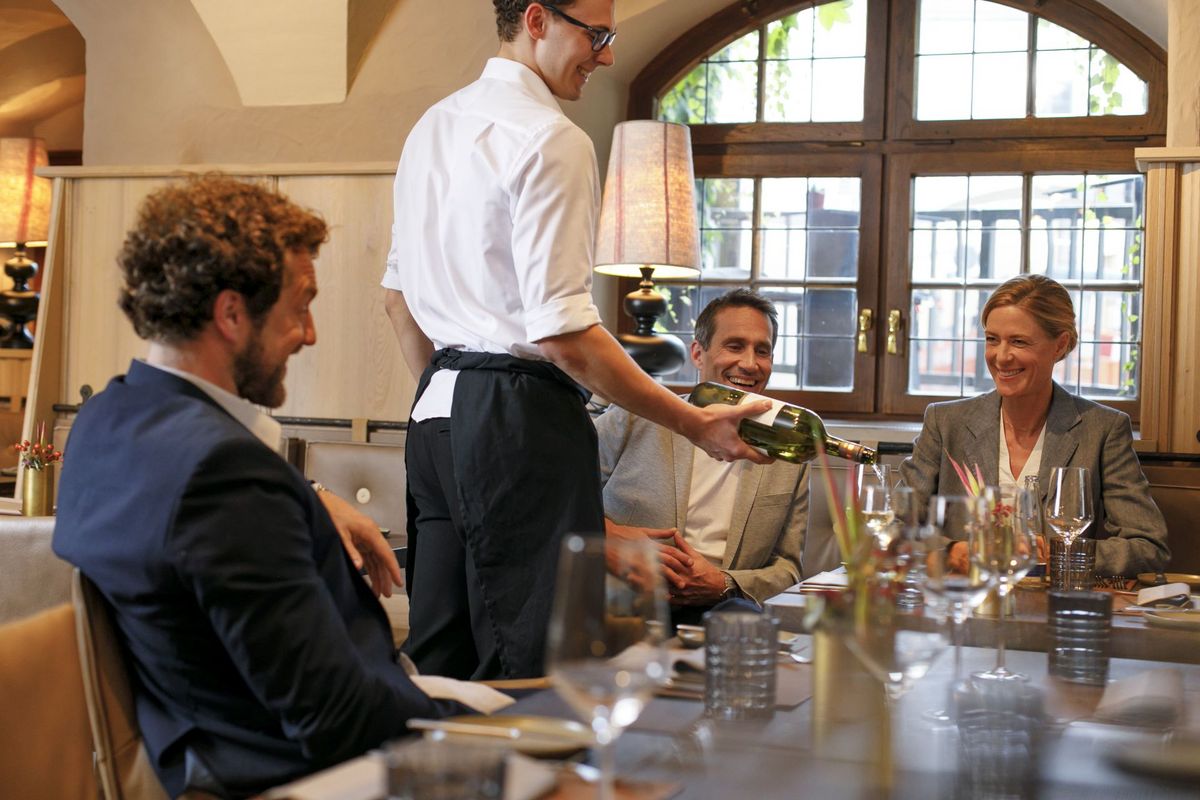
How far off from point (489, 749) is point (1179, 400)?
133 inches

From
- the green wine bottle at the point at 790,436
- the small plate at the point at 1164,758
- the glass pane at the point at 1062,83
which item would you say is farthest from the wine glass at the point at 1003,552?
the glass pane at the point at 1062,83

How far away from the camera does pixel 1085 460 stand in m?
2.90

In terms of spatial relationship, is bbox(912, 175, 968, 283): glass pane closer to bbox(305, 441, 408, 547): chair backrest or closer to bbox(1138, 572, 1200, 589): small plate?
bbox(305, 441, 408, 547): chair backrest

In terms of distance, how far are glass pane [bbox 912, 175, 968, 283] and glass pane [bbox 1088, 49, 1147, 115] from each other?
1.65ft

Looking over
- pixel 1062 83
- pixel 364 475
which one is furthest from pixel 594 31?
pixel 1062 83

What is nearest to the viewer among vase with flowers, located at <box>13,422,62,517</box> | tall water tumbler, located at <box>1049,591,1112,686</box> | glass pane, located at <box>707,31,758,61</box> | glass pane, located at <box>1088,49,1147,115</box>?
tall water tumbler, located at <box>1049,591,1112,686</box>

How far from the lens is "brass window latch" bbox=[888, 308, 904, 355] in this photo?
4637mm

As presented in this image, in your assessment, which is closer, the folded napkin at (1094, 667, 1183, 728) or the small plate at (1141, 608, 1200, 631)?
the folded napkin at (1094, 667, 1183, 728)

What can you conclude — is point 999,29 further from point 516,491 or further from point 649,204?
point 516,491

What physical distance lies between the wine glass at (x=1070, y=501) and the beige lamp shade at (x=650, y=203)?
6.13 feet

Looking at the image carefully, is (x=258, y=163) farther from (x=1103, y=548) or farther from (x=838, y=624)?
(x=838, y=624)

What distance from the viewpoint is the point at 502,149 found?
1.98 meters

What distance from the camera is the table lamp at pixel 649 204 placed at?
396 cm

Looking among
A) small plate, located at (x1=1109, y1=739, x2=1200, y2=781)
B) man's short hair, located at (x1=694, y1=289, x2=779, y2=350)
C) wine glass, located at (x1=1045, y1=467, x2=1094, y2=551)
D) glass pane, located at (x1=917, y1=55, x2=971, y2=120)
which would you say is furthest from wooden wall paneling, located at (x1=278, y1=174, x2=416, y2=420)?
small plate, located at (x1=1109, y1=739, x2=1200, y2=781)
